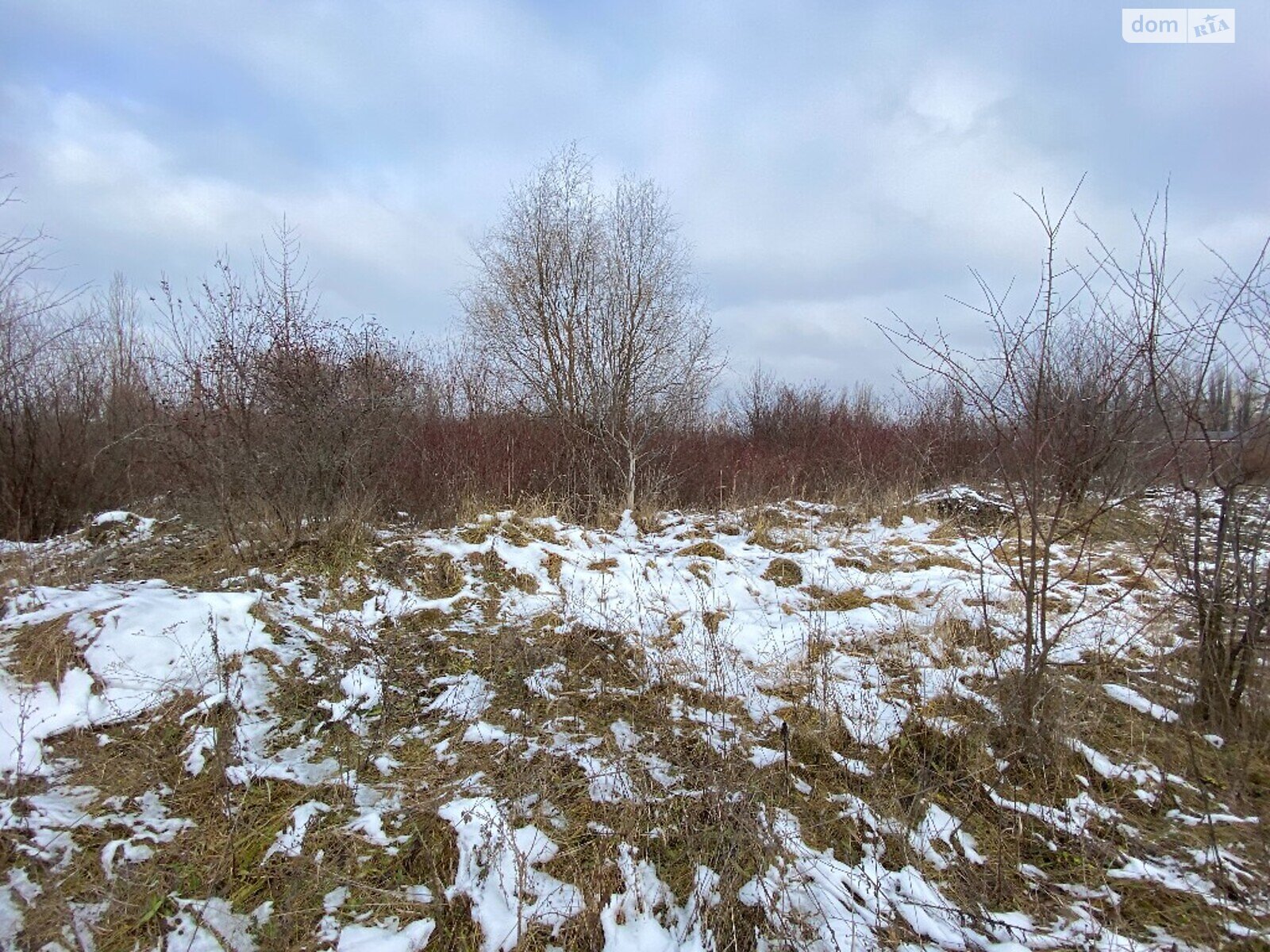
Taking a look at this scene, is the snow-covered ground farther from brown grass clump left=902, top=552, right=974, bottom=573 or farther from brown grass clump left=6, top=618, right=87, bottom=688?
brown grass clump left=902, top=552, right=974, bottom=573

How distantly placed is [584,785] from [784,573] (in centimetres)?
381

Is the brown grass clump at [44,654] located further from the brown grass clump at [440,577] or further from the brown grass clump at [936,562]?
the brown grass clump at [936,562]

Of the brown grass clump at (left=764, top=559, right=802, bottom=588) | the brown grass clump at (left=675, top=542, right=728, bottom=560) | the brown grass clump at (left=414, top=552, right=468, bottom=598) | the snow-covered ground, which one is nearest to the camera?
the snow-covered ground

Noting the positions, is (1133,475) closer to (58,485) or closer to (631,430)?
(631,430)

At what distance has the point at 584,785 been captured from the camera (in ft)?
9.07

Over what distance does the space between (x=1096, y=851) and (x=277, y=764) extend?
3715 millimetres

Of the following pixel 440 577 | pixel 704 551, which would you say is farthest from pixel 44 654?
pixel 704 551

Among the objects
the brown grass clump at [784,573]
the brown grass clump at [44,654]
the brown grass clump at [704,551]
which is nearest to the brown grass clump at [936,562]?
the brown grass clump at [784,573]

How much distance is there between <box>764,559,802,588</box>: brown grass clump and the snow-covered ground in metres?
1.13

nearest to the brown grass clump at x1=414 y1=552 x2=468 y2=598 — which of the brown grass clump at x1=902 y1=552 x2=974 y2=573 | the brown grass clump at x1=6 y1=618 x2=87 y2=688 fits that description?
the brown grass clump at x1=6 y1=618 x2=87 y2=688

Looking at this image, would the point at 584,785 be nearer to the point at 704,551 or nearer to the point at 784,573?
the point at 784,573

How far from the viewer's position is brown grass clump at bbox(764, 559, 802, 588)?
589 cm

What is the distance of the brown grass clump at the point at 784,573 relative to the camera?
232 inches

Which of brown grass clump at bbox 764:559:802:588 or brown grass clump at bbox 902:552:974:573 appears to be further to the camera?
brown grass clump at bbox 902:552:974:573
